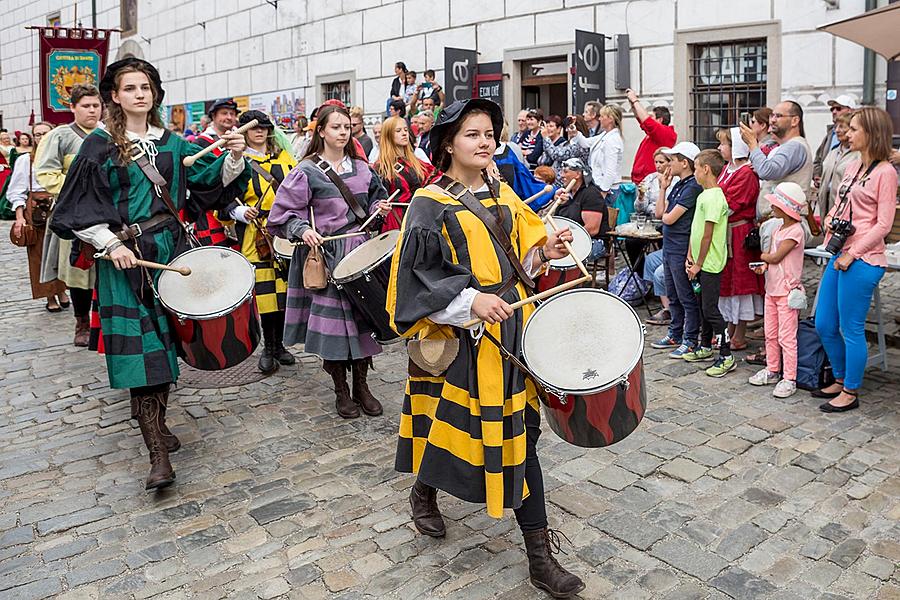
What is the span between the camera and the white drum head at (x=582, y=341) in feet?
9.84

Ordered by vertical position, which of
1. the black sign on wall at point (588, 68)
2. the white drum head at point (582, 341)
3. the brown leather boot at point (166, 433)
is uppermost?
the black sign on wall at point (588, 68)

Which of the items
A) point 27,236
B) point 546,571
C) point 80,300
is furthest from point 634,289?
point 27,236

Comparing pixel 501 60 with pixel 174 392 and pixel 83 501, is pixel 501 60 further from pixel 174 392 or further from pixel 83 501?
pixel 83 501

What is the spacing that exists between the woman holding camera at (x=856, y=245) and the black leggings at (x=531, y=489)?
2.80 m

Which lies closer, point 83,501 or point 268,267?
point 83,501

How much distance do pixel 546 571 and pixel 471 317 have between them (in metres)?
0.99

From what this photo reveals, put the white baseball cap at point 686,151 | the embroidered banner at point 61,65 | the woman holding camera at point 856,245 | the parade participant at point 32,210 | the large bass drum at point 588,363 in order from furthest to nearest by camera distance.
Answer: the embroidered banner at point 61,65 < the parade participant at point 32,210 < the white baseball cap at point 686,151 < the woman holding camera at point 856,245 < the large bass drum at point 588,363

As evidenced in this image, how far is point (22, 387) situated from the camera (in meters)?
6.25

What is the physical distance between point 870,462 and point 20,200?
25.9 ft

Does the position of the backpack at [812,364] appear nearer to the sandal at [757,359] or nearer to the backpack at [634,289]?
the sandal at [757,359]

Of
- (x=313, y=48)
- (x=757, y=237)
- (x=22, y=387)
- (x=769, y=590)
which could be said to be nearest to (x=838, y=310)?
(x=757, y=237)

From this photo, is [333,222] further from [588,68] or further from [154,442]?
[588,68]

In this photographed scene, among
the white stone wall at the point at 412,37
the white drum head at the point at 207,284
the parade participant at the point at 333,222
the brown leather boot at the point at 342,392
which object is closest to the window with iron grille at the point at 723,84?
the white stone wall at the point at 412,37

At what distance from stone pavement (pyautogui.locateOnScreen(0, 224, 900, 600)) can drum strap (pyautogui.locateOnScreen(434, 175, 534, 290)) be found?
122 centimetres
